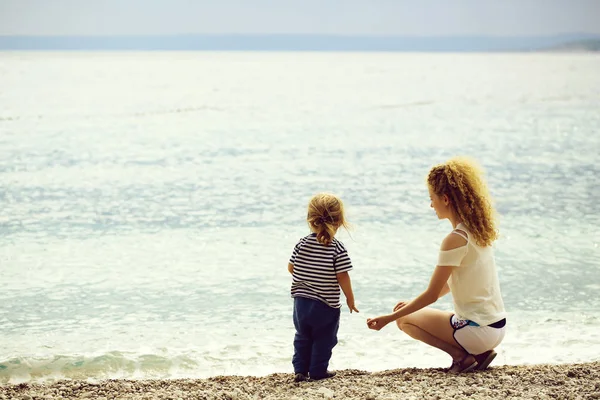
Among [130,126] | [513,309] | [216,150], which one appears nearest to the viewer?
[513,309]

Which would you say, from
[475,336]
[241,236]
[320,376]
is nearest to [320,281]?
[320,376]

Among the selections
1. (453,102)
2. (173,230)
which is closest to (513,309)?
(173,230)

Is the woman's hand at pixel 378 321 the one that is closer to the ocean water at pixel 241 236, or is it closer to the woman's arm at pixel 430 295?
the woman's arm at pixel 430 295

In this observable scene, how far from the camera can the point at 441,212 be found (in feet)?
11.2

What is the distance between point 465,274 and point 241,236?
13.0 feet

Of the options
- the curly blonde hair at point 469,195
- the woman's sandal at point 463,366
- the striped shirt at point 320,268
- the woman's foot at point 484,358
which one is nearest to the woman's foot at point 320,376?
the striped shirt at point 320,268

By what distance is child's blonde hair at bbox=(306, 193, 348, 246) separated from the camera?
10.9 feet

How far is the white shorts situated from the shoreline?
107mm

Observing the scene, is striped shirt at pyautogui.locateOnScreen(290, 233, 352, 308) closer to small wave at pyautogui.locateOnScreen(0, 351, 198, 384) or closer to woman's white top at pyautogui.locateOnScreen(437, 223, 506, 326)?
woman's white top at pyautogui.locateOnScreen(437, 223, 506, 326)

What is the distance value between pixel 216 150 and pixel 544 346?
31.8 ft

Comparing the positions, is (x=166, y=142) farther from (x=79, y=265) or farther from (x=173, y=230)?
(x=79, y=265)

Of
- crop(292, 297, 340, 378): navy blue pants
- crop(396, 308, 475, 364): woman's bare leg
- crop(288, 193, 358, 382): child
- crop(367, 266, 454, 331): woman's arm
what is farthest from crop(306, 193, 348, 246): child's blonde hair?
crop(396, 308, 475, 364): woman's bare leg

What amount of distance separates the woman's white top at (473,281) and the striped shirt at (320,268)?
1.37 ft

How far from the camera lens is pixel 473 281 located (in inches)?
131
